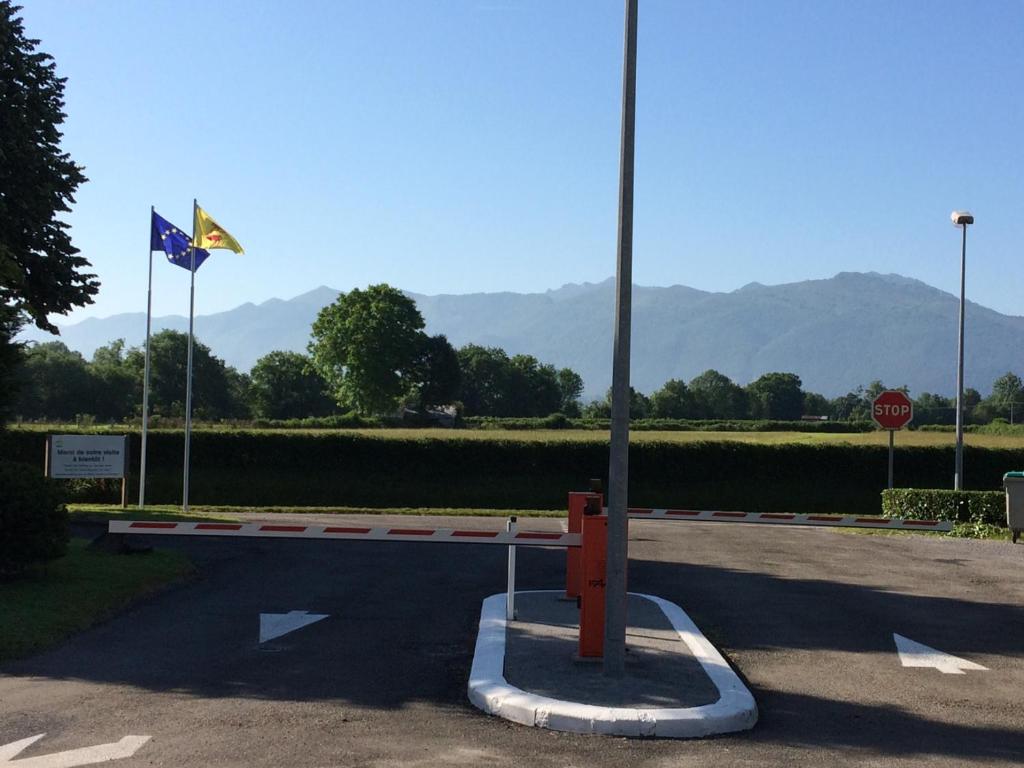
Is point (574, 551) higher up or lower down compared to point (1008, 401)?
lower down

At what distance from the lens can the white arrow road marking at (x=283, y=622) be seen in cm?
1112

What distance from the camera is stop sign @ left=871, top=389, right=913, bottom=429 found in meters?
30.1

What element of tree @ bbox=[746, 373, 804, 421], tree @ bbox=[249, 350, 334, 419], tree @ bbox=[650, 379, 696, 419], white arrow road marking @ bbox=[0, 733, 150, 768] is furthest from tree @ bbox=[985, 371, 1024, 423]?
white arrow road marking @ bbox=[0, 733, 150, 768]

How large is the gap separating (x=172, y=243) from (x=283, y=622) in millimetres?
18753

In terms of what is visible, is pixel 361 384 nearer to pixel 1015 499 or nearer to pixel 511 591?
pixel 1015 499

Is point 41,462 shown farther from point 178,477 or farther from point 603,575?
point 603,575

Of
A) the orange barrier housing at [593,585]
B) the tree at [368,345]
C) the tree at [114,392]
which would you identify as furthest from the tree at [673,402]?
the orange barrier housing at [593,585]

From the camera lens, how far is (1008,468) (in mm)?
45094

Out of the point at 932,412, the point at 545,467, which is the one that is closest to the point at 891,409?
the point at 545,467

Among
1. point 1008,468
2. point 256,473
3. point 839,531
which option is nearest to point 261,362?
point 256,473

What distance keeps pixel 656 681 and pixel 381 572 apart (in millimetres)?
8559

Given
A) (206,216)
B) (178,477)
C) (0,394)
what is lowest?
(178,477)

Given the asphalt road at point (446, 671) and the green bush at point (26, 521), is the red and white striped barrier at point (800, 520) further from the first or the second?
the green bush at point (26, 521)

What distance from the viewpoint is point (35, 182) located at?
23.5 meters
